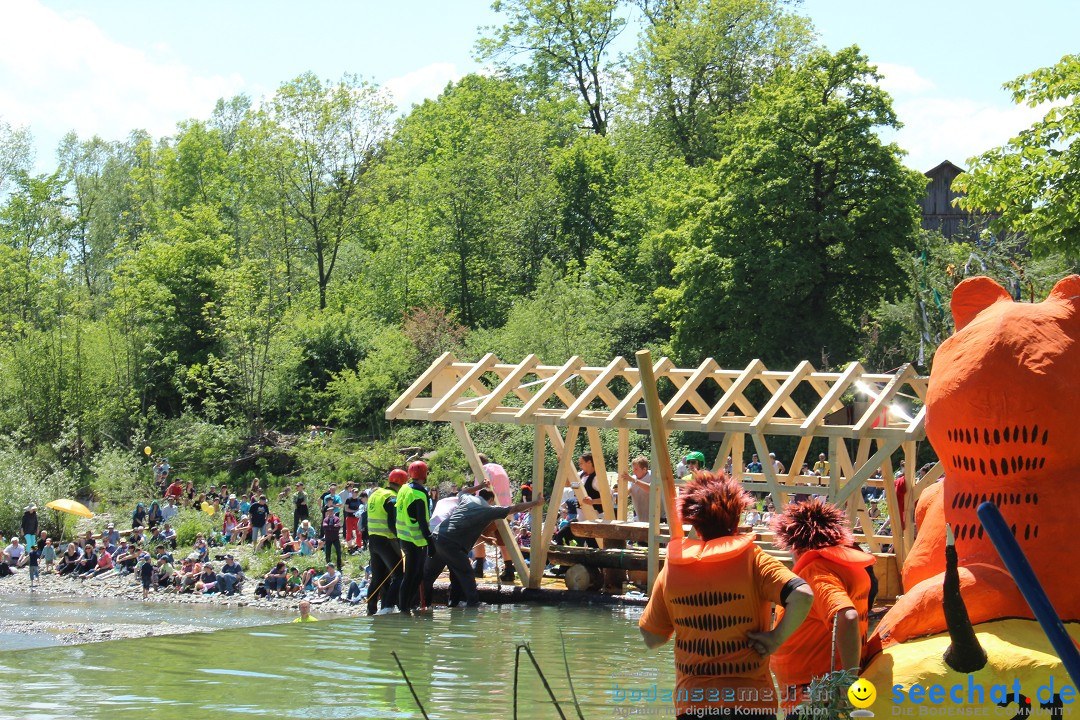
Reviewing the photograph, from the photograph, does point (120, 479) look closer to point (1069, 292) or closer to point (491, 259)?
point (491, 259)

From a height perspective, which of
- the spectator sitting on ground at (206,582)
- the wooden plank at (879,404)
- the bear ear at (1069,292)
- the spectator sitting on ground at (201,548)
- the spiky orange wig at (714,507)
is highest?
the bear ear at (1069,292)

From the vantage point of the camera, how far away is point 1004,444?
7.27m

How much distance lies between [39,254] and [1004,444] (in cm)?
5955

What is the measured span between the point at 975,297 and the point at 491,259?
3814 cm

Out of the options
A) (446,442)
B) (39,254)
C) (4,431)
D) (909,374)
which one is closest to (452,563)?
(909,374)

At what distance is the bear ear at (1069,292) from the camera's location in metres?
7.66

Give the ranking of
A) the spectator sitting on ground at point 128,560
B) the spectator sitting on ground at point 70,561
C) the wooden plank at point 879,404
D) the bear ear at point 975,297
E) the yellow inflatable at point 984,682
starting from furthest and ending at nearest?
the spectator sitting on ground at point 70,561 < the spectator sitting on ground at point 128,560 < the wooden plank at point 879,404 < the bear ear at point 975,297 < the yellow inflatable at point 984,682

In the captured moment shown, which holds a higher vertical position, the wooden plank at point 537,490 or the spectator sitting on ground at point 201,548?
the wooden plank at point 537,490

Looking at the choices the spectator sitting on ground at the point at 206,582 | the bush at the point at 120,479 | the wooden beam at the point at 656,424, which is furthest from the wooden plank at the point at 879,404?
the bush at the point at 120,479

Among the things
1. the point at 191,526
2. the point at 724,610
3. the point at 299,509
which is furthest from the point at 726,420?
the point at 191,526

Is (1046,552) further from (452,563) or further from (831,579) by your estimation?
(452,563)

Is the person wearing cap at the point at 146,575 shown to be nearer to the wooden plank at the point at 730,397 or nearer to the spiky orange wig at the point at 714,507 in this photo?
the wooden plank at the point at 730,397

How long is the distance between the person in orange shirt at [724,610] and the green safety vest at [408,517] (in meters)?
9.40

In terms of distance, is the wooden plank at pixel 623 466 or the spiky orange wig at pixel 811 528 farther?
the wooden plank at pixel 623 466
